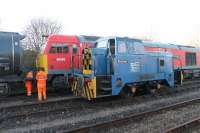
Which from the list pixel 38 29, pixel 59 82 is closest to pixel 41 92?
pixel 59 82

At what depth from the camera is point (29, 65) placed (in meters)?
19.0

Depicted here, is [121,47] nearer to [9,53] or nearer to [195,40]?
[9,53]

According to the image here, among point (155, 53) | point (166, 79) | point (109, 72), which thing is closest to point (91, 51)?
point (109, 72)

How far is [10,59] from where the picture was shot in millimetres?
16047

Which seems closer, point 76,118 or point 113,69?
point 76,118

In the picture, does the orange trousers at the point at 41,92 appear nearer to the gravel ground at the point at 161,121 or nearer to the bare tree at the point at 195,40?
the gravel ground at the point at 161,121

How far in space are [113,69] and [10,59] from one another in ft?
18.8

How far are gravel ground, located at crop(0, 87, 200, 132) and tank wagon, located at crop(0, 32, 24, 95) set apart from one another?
5.27m

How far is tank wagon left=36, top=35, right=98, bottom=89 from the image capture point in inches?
683

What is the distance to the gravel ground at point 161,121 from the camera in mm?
8805

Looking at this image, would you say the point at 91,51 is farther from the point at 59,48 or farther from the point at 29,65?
the point at 29,65

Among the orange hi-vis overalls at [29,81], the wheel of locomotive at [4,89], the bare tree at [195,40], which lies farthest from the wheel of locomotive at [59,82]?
the bare tree at [195,40]

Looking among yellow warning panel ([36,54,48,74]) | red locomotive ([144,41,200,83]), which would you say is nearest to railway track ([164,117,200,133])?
yellow warning panel ([36,54,48,74])

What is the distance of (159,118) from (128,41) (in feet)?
15.2
